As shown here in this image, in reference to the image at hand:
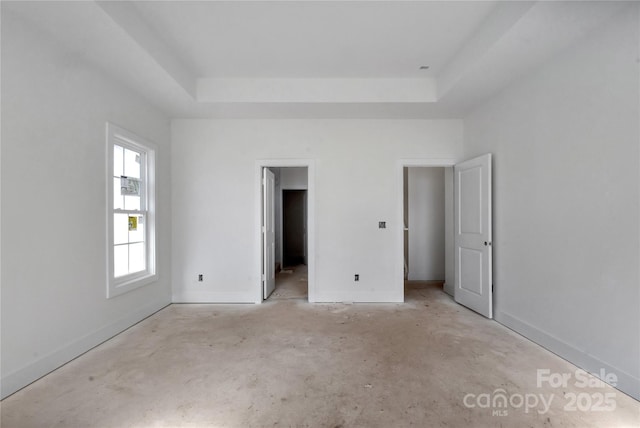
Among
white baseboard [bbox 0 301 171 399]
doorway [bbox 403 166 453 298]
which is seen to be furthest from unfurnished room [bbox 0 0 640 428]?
doorway [bbox 403 166 453 298]

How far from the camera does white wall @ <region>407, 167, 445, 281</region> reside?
5602 mm

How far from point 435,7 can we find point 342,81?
1.44 metres

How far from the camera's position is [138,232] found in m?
3.68

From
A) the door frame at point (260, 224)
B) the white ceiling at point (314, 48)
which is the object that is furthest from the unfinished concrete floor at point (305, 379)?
the white ceiling at point (314, 48)

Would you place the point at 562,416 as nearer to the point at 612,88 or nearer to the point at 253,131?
the point at 612,88

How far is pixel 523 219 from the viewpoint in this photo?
3.08 meters

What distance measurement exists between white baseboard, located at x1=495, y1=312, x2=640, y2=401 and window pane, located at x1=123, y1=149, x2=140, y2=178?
476cm

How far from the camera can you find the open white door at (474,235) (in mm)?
3537

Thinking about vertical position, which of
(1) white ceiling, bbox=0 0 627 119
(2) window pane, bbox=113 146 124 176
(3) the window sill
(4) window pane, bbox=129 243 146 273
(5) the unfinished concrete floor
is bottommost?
(5) the unfinished concrete floor

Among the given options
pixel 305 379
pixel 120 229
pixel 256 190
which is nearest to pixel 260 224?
pixel 256 190

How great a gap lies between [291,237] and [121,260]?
513 cm

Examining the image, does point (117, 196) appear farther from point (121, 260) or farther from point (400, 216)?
point (400, 216)

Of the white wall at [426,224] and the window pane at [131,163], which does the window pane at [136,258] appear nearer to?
the window pane at [131,163]

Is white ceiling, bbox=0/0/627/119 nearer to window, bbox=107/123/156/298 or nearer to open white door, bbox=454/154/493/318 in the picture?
window, bbox=107/123/156/298
